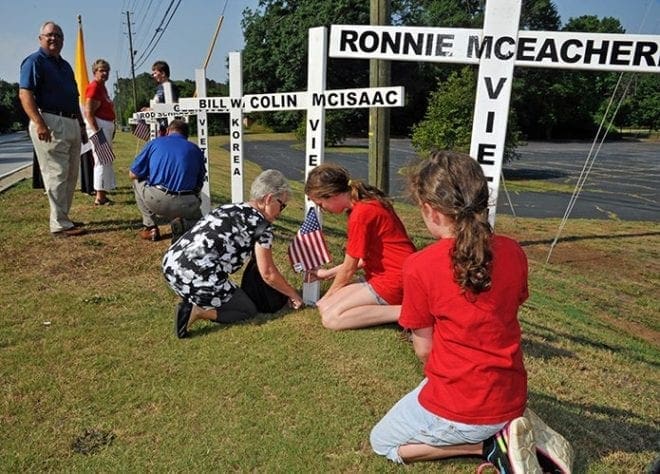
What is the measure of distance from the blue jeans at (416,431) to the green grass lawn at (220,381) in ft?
0.35

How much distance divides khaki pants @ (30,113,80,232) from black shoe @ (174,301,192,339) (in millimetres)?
3131

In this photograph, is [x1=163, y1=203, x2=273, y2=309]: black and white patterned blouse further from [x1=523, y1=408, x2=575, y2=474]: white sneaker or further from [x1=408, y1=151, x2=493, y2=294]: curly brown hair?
[x1=523, y1=408, x2=575, y2=474]: white sneaker

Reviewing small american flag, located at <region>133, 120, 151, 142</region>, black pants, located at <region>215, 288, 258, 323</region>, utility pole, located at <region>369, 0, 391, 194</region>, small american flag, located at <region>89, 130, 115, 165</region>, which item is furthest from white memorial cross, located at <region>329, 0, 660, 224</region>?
small american flag, located at <region>133, 120, 151, 142</region>

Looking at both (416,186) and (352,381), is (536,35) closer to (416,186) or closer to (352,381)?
(416,186)

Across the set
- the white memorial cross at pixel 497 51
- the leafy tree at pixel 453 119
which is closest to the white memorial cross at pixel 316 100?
the white memorial cross at pixel 497 51

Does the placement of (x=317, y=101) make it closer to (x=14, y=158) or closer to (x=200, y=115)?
(x=200, y=115)

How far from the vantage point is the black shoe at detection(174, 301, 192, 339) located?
375cm

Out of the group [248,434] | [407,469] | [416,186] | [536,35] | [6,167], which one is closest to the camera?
[416,186]

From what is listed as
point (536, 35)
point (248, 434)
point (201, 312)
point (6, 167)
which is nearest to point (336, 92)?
point (536, 35)

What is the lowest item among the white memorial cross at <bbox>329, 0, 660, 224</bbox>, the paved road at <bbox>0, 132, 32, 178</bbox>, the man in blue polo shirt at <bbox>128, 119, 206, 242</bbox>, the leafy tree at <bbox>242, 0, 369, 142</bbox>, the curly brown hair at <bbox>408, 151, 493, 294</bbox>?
the paved road at <bbox>0, 132, 32, 178</bbox>

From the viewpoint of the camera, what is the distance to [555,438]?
7.50ft

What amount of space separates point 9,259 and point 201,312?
276cm

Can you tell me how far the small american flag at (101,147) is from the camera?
7.53m

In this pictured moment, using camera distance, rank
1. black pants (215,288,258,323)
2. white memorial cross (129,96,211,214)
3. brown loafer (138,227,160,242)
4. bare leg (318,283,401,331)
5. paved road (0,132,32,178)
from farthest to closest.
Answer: paved road (0,132,32,178)
white memorial cross (129,96,211,214)
brown loafer (138,227,160,242)
black pants (215,288,258,323)
bare leg (318,283,401,331)
